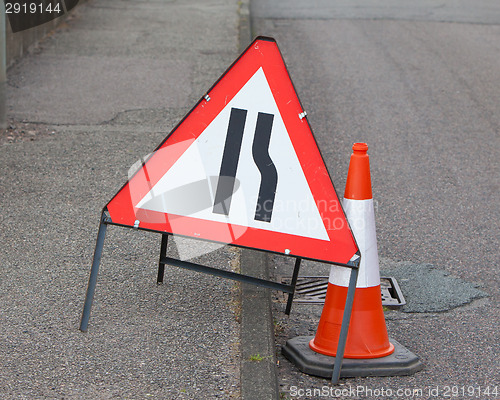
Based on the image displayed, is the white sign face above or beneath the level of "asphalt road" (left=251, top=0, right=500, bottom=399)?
above

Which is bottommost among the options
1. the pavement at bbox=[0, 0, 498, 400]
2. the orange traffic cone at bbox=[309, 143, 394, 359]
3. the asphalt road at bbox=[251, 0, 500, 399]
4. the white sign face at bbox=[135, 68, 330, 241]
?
the asphalt road at bbox=[251, 0, 500, 399]

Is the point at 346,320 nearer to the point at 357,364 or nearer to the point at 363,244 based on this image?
the point at 357,364

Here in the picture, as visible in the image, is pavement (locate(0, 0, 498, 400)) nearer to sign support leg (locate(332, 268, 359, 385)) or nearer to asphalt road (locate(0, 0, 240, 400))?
asphalt road (locate(0, 0, 240, 400))

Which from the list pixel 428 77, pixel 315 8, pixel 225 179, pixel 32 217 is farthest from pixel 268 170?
pixel 315 8

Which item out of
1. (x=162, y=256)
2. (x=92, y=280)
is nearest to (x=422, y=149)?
(x=162, y=256)

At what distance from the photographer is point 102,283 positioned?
462cm

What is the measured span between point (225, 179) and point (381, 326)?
3.65ft

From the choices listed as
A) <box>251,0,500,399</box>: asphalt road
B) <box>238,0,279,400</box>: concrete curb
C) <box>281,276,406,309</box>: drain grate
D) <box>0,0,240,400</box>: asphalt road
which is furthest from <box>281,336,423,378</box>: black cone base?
<box>281,276,406,309</box>: drain grate

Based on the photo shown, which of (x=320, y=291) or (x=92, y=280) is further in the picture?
(x=320, y=291)

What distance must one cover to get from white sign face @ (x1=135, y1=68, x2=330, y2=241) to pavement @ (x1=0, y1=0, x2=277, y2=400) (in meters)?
0.67

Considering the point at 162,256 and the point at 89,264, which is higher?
the point at 162,256

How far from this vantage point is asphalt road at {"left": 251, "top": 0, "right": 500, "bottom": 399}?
172 inches

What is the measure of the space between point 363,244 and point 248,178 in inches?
26.7

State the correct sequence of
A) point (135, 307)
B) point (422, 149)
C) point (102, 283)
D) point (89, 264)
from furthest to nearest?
point (422, 149)
point (89, 264)
point (102, 283)
point (135, 307)
